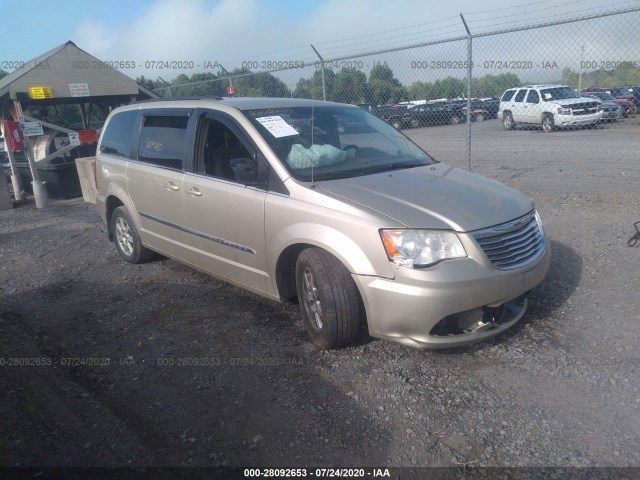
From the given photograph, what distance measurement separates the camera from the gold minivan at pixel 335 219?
3.26 m

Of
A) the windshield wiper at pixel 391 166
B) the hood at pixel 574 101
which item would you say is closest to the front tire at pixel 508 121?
the hood at pixel 574 101

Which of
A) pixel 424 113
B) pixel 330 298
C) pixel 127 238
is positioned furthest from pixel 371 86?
pixel 330 298

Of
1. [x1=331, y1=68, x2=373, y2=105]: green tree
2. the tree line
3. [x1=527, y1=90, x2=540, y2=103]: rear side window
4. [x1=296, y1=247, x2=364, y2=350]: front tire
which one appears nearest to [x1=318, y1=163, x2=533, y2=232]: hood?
[x1=296, y1=247, x2=364, y2=350]: front tire

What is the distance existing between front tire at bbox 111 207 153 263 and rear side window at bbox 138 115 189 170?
837 mm

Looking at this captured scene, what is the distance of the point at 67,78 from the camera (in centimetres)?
1061

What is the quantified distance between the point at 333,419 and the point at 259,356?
38.4 inches

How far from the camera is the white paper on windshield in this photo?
4195mm

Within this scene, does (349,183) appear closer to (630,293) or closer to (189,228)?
(189,228)

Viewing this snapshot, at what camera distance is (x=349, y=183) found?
3826 mm

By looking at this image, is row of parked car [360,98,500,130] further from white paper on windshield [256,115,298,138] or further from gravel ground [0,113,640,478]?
white paper on windshield [256,115,298,138]

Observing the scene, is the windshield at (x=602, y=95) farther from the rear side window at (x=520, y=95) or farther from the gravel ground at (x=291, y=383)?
the gravel ground at (x=291, y=383)

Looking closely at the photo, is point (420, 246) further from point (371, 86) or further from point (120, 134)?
point (371, 86)

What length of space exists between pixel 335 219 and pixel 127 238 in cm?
349

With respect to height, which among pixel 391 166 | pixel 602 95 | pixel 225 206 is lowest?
pixel 225 206
